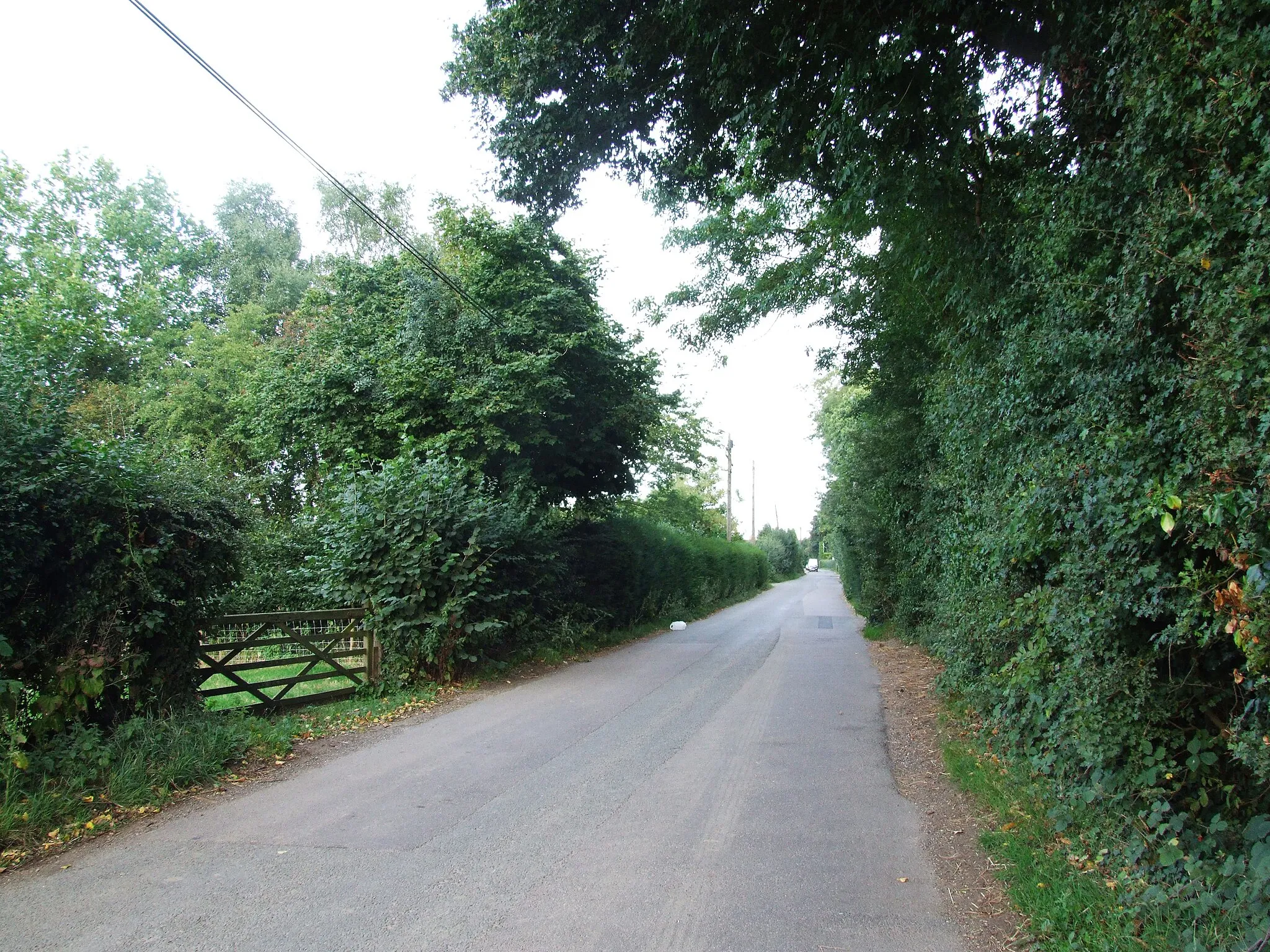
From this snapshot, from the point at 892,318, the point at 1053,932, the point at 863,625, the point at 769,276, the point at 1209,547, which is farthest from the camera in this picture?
the point at 863,625

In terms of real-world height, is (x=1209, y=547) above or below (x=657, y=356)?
below

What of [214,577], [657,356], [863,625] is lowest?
[863,625]

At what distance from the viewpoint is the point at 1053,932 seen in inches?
129

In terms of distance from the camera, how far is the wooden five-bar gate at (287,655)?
23.7 feet

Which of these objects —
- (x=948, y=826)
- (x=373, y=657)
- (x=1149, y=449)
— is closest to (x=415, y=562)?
(x=373, y=657)

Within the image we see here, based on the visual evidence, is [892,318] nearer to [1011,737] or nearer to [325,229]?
[1011,737]

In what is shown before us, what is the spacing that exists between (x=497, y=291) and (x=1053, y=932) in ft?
41.8

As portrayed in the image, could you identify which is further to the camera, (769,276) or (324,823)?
(769,276)

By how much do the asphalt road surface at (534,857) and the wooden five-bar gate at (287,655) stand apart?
154 centimetres

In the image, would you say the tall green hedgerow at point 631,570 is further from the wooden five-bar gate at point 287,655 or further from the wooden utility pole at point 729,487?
the wooden utility pole at point 729,487

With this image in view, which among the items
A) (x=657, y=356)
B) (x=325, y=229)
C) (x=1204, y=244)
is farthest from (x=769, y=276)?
(x=325, y=229)

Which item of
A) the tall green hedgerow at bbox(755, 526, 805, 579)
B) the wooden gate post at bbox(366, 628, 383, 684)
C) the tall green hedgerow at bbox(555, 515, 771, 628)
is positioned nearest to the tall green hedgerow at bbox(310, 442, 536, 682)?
the wooden gate post at bbox(366, 628, 383, 684)

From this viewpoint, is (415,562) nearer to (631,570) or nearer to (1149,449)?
(1149,449)

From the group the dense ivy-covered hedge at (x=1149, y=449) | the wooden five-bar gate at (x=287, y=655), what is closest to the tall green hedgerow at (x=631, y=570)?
the wooden five-bar gate at (x=287, y=655)
